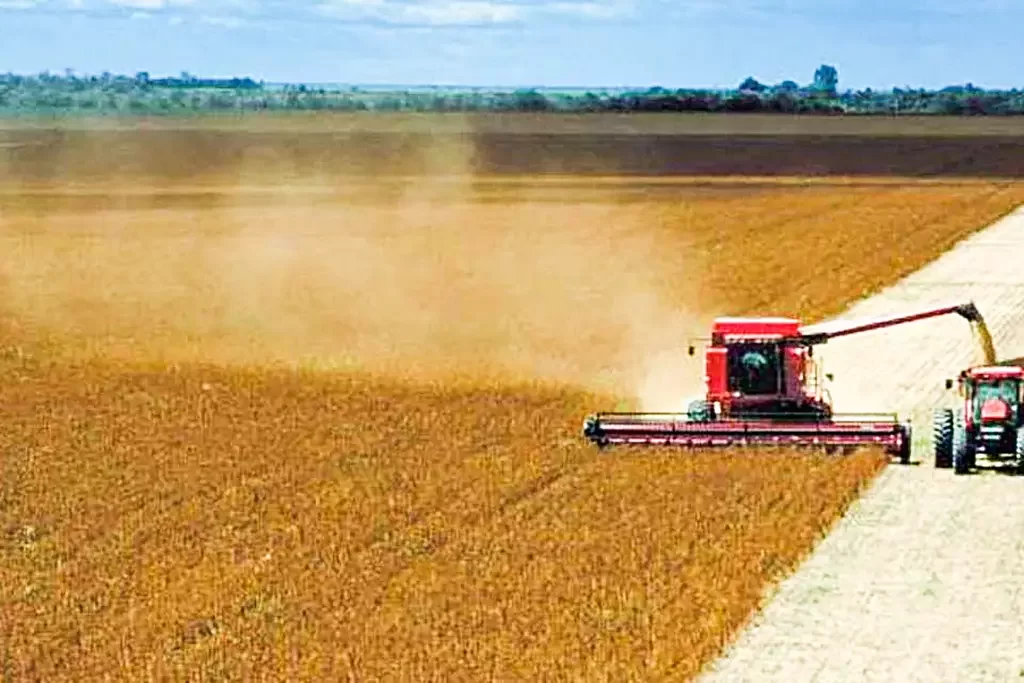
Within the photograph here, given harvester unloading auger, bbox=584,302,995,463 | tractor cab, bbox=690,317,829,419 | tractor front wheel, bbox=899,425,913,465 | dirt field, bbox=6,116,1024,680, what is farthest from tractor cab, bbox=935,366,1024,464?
tractor cab, bbox=690,317,829,419

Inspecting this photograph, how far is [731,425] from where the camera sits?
26.3 metres

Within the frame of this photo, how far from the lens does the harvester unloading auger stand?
26062 millimetres

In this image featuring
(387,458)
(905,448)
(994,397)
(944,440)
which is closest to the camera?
(994,397)

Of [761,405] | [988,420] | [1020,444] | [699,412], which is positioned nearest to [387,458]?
[699,412]

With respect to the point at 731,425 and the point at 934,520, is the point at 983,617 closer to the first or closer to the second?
the point at 934,520

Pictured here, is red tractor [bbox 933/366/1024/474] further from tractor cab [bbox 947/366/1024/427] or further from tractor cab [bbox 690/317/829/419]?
tractor cab [bbox 690/317/829/419]

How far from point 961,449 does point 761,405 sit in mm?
2867

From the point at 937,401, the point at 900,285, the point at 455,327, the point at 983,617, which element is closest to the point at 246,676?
the point at 983,617

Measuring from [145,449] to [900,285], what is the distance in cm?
2415

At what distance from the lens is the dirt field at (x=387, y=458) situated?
18.2m

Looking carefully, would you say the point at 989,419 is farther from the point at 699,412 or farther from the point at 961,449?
the point at 699,412

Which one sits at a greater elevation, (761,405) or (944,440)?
(761,405)

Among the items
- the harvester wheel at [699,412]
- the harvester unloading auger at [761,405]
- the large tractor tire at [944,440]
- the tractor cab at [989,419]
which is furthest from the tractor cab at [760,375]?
the tractor cab at [989,419]

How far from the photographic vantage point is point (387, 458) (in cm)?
2584
